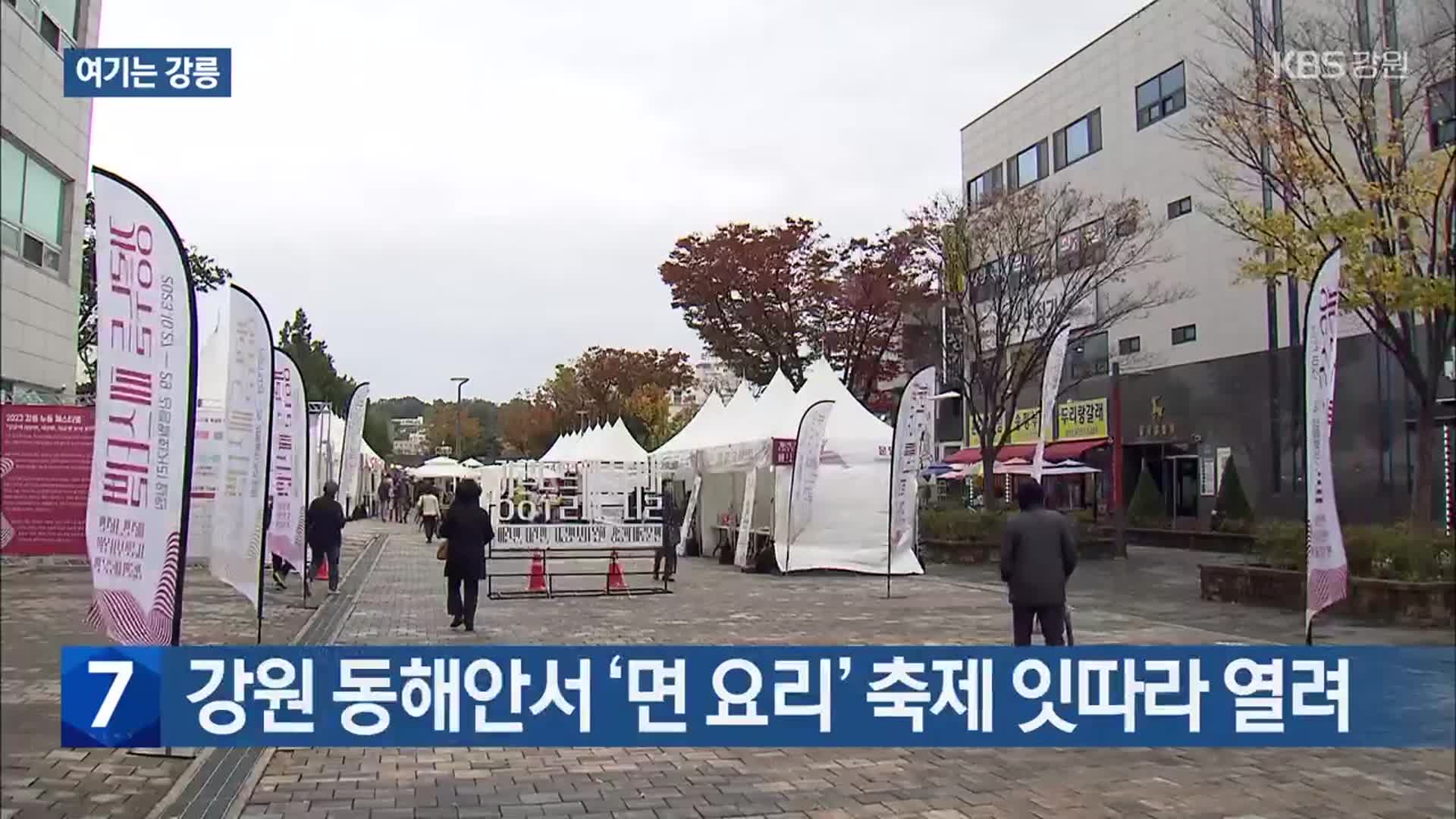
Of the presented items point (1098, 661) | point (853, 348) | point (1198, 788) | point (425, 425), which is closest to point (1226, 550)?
point (853, 348)

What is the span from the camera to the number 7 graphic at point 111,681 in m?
3.66

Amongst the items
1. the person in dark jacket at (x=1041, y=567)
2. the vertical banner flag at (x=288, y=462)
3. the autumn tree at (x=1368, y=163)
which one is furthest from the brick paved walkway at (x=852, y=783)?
the autumn tree at (x=1368, y=163)

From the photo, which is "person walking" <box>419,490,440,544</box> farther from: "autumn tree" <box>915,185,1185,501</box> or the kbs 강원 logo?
the kbs 강원 logo

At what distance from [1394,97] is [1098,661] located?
12721 mm

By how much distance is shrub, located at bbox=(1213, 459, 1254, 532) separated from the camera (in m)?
22.7

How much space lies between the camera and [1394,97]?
44.7ft

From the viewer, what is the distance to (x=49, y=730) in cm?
340

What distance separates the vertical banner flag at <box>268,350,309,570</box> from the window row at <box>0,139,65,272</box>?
792 cm

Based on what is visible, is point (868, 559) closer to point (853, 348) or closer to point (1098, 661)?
point (853, 348)

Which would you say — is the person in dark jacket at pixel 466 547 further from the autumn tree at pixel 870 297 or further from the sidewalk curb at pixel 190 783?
the autumn tree at pixel 870 297

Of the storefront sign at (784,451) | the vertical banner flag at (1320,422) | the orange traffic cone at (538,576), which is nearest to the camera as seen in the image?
the vertical banner flag at (1320,422)

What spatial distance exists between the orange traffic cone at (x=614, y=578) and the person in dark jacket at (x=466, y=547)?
4.03 m

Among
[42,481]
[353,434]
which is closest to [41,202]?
[42,481]
